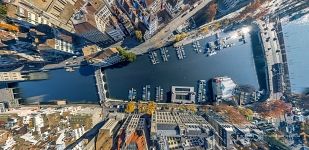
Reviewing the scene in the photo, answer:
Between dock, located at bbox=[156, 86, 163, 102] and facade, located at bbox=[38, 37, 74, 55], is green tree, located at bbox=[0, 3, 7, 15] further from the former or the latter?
dock, located at bbox=[156, 86, 163, 102]

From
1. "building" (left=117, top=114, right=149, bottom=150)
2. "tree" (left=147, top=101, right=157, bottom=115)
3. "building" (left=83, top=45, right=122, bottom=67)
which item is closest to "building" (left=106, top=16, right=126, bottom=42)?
"building" (left=83, top=45, right=122, bottom=67)

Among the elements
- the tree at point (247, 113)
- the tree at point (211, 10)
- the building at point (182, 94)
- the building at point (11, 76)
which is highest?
the tree at point (211, 10)

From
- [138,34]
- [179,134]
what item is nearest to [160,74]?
[138,34]

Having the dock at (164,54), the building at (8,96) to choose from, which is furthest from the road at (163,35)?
the building at (8,96)

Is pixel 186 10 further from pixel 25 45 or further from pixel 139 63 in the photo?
pixel 25 45

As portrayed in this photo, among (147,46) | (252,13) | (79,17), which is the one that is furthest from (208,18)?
(79,17)

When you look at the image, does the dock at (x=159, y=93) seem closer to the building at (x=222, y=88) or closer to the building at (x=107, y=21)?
the building at (x=222, y=88)
